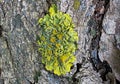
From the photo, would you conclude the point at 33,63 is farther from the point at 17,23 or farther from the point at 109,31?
the point at 109,31

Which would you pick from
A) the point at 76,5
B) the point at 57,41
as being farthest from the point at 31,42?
the point at 76,5

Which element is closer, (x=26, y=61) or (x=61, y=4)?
(x=61, y=4)

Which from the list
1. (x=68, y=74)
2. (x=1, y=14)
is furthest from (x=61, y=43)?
(x=1, y=14)

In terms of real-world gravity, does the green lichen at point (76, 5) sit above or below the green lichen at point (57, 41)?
above

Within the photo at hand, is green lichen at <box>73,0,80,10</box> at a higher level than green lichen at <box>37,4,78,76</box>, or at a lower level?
higher
